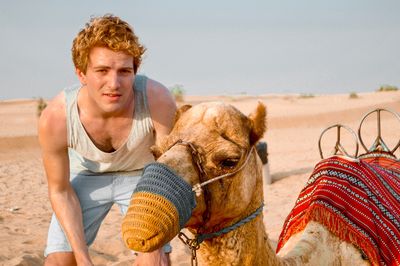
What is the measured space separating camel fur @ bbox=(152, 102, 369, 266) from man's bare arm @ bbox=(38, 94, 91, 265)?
57.1 inches

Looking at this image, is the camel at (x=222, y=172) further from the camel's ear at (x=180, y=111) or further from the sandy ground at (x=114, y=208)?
the sandy ground at (x=114, y=208)

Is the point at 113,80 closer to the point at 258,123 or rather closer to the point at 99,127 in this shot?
the point at 99,127

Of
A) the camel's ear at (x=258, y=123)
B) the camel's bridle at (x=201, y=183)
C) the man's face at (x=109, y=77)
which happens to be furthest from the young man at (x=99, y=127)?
the camel's bridle at (x=201, y=183)

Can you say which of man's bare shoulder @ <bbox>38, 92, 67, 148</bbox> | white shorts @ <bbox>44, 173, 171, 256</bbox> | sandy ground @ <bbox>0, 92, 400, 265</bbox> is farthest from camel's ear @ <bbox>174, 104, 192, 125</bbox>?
white shorts @ <bbox>44, 173, 171, 256</bbox>

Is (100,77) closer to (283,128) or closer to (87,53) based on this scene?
(87,53)

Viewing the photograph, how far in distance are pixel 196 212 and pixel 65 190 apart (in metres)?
1.92

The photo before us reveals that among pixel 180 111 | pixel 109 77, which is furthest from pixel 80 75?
pixel 180 111

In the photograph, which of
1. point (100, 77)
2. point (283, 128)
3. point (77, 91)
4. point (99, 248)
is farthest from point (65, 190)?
point (283, 128)

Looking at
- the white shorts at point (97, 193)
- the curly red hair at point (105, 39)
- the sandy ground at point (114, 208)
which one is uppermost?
the curly red hair at point (105, 39)

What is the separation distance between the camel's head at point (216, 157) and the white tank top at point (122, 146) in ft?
4.17

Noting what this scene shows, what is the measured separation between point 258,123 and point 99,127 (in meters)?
1.59

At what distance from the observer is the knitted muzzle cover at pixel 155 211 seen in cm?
198

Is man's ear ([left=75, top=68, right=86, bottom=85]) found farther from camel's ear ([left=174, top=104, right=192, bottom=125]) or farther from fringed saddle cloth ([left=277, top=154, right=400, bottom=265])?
fringed saddle cloth ([left=277, top=154, right=400, bottom=265])

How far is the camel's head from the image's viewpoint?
2227 millimetres
